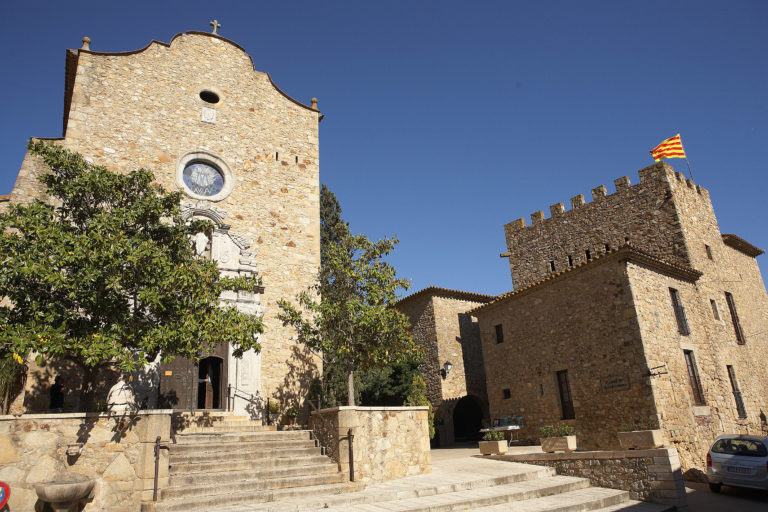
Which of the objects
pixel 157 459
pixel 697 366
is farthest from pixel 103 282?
pixel 697 366

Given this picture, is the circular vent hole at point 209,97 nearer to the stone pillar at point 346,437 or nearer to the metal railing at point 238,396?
the metal railing at point 238,396

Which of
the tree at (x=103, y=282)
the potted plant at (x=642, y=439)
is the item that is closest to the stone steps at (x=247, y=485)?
the tree at (x=103, y=282)

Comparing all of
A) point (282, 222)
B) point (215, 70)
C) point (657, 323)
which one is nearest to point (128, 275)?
point (282, 222)

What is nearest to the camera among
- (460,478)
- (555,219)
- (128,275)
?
(128,275)

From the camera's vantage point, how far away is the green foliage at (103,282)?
7.09 m

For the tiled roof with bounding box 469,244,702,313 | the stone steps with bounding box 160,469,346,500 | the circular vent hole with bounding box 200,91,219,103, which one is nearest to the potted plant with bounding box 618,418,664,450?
the stone steps with bounding box 160,469,346,500

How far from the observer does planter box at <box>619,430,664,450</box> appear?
883 cm

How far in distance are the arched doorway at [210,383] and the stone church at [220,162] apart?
0.09ft

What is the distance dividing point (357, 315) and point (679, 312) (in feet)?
36.4

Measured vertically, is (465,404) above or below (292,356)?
below

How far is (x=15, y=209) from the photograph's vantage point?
8148 millimetres

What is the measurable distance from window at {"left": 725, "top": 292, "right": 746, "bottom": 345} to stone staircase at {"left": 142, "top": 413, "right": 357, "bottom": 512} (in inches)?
656

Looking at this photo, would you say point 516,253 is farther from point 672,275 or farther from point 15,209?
point 15,209

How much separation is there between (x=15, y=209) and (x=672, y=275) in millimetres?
17420
